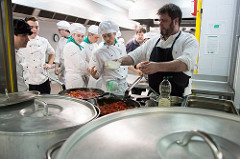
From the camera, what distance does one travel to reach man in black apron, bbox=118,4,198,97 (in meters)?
1.61

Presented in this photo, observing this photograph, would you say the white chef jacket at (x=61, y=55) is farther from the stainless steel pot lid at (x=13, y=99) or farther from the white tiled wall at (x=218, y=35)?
the stainless steel pot lid at (x=13, y=99)

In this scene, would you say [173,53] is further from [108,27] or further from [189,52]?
[108,27]

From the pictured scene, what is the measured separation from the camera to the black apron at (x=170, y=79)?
5.95ft

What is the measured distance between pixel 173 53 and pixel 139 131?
1.50 m

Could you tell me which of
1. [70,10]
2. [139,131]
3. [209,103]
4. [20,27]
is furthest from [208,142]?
[70,10]

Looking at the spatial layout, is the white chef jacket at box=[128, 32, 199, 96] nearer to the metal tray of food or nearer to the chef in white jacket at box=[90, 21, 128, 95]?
the metal tray of food

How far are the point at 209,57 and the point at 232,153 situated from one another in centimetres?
288

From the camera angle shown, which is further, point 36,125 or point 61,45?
point 61,45

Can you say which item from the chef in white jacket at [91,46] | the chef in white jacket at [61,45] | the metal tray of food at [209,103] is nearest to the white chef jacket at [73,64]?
the chef in white jacket at [91,46]

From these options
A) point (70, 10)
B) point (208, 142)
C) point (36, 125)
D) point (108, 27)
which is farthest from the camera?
point (70, 10)

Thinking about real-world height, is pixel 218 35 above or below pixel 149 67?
above

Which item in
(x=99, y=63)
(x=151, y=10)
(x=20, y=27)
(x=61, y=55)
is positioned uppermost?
(x=151, y=10)

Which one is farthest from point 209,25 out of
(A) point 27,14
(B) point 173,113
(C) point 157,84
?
(A) point 27,14

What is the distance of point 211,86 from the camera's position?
2.67m
